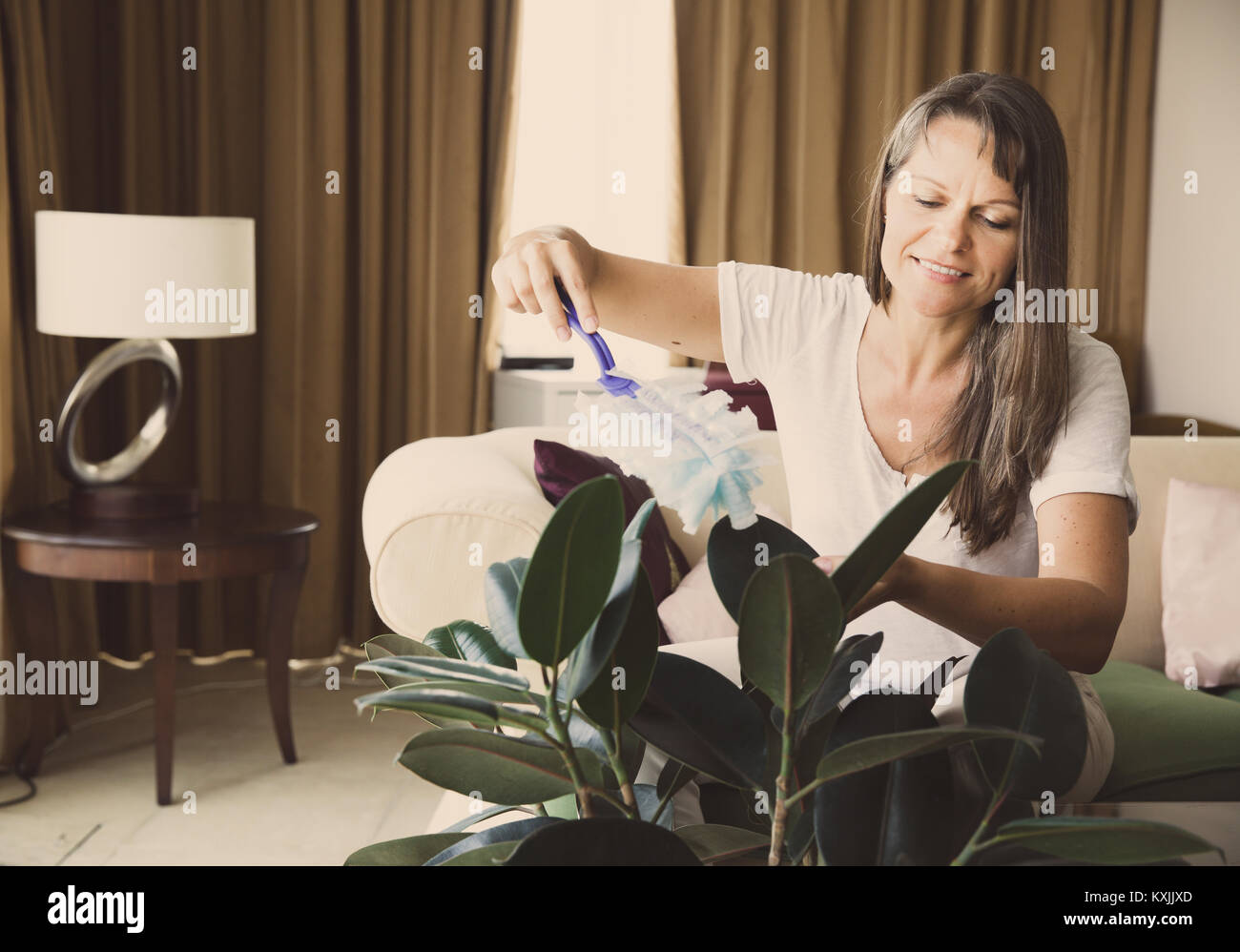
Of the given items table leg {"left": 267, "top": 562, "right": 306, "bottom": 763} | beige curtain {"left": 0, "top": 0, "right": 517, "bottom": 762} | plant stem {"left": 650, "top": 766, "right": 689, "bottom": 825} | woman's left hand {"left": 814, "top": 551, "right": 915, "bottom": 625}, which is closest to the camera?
plant stem {"left": 650, "top": 766, "right": 689, "bottom": 825}

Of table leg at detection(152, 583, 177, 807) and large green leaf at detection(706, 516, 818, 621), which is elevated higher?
large green leaf at detection(706, 516, 818, 621)

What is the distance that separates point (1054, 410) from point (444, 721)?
2.58 ft

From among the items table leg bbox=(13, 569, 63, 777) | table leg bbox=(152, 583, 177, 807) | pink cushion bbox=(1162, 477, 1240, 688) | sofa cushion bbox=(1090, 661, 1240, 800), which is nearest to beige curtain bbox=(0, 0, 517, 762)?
table leg bbox=(13, 569, 63, 777)

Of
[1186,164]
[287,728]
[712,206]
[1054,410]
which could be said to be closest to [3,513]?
[287,728]

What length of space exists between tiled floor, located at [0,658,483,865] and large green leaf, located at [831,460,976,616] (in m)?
1.64

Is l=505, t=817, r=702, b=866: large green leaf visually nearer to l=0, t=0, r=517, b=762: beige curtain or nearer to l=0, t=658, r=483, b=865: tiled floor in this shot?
l=0, t=658, r=483, b=865: tiled floor

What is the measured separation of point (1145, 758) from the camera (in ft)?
5.40

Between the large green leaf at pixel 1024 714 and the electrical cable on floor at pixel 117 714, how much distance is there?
2521 mm

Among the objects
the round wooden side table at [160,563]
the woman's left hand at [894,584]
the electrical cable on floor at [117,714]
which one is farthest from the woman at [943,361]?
the electrical cable on floor at [117,714]

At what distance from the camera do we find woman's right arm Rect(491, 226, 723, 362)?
848mm

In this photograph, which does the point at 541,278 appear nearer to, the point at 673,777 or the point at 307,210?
the point at 673,777

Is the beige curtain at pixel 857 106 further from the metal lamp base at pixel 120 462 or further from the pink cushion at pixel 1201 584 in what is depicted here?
the metal lamp base at pixel 120 462

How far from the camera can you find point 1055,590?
2.73ft
